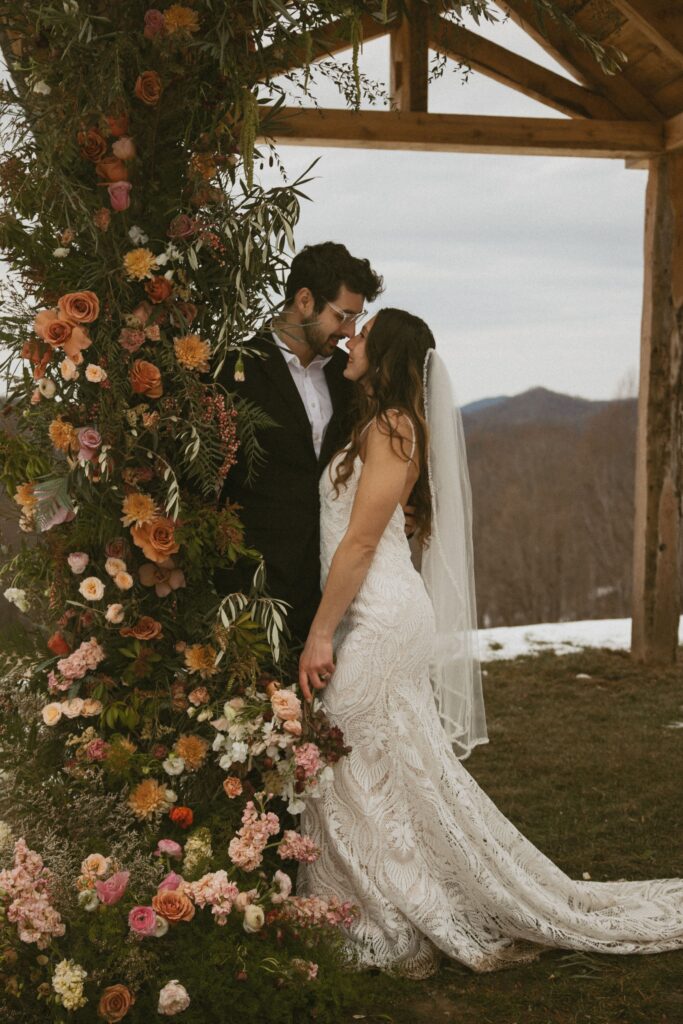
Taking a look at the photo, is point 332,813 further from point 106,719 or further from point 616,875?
point 616,875

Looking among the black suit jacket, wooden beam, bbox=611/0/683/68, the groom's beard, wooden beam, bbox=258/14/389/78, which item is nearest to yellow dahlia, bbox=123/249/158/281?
the black suit jacket

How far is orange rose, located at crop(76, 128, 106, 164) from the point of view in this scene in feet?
8.69

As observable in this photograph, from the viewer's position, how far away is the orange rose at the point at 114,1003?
2.54 meters

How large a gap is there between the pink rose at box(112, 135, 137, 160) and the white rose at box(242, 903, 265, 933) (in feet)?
6.01

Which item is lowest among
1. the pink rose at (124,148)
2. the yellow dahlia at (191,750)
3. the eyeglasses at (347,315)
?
the yellow dahlia at (191,750)

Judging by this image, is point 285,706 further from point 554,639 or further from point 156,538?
point 554,639

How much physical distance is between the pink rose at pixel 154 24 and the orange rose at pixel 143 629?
4.55ft

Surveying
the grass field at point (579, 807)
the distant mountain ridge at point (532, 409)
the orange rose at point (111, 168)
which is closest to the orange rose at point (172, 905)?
the grass field at point (579, 807)

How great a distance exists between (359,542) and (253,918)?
1024 millimetres

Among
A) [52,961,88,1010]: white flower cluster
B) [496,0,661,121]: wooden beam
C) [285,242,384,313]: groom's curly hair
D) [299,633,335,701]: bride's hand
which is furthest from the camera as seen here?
[496,0,661,121]: wooden beam

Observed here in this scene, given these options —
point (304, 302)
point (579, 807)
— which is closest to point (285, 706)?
point (304, 302)

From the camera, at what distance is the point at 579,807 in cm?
476

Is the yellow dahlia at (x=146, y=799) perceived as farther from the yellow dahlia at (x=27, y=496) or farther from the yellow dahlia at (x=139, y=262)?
the yellow dahlia at (x=139, y=262)

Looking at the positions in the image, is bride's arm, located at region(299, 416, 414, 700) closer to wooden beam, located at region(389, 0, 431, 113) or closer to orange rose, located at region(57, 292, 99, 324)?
orange rose, located at region(57, 292, 99, 324)
